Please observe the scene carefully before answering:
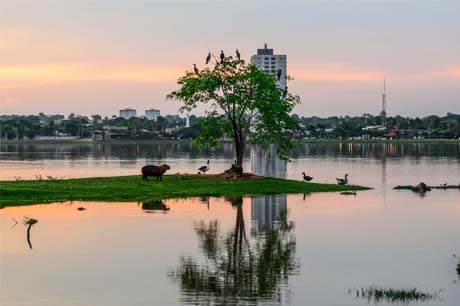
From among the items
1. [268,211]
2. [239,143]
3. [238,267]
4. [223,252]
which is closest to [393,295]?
[238,267]

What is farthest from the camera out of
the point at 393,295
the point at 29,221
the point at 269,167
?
the point at 269,167

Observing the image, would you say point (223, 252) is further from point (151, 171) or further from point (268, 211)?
point (151, 171)

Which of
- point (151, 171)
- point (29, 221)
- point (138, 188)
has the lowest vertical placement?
point (29, 221)

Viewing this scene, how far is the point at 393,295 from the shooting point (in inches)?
873

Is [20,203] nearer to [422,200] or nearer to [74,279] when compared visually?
[74,279]

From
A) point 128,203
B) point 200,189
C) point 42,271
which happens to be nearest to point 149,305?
point 42,271

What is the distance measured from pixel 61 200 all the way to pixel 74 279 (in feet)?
71.1

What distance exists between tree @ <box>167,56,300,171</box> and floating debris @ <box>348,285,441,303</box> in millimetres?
36640

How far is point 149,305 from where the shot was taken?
21156mm

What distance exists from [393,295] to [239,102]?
3908 cm

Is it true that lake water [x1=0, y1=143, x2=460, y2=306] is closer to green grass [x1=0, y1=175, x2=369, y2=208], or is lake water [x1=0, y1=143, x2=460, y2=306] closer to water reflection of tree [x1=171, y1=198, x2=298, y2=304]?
water reflection of tree [x1=171, y1=198, x2=298, y2=304]

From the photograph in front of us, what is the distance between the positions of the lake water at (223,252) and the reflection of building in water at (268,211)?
9cm

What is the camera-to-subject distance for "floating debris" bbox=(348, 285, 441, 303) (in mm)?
21906

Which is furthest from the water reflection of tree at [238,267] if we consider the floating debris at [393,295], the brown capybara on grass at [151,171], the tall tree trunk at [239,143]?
the tall tree trunk at [239,143]
